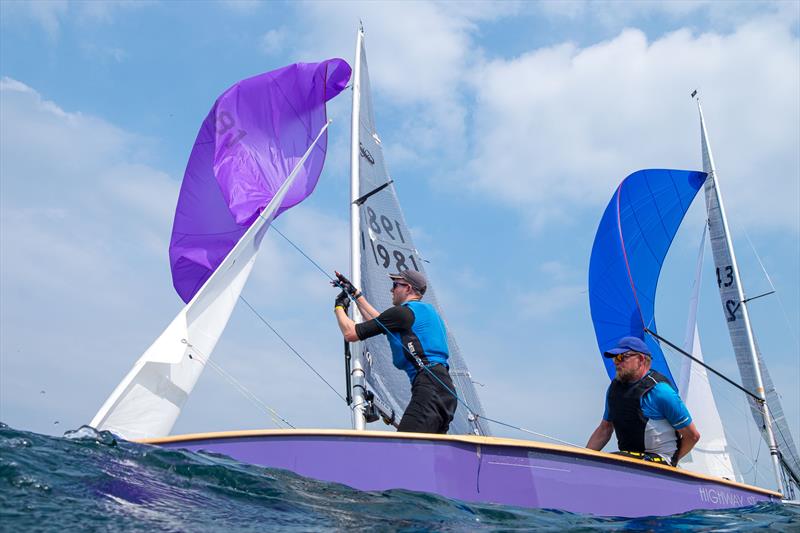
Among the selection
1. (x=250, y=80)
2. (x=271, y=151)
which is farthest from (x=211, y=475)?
(x=250, y=80)

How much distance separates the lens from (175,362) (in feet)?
15.6

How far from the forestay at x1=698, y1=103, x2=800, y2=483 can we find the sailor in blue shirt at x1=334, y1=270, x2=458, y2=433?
8440mm

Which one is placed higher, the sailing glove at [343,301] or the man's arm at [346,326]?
the sailing glove at [343,301]

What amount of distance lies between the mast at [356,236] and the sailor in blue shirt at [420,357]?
1484 mm

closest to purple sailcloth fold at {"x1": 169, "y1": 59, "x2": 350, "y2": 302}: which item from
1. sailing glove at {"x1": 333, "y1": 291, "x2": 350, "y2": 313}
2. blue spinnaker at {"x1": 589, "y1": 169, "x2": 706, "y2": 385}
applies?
sailing glove at {"x1": 333, "y1": 291, "x2": 350, "y2": 313}

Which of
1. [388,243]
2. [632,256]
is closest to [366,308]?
[388,243]

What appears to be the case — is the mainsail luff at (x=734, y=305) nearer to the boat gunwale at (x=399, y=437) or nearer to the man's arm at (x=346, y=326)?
the boat gunwale at (x=399, y=437)

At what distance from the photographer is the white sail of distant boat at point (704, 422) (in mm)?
11047

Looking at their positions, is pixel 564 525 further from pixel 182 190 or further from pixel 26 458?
pixel 182 190

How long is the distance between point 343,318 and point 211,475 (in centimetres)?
186

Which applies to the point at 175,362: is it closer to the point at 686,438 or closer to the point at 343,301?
the point at 343,301

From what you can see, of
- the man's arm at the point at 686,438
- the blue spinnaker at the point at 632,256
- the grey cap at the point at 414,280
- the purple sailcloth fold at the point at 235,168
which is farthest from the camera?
the blue spinnaker at the point at 632,256

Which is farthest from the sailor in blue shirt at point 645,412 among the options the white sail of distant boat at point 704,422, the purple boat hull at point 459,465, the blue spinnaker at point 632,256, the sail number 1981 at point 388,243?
the white sail of distant boat at point 704,422

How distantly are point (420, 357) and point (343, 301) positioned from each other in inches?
39.0
